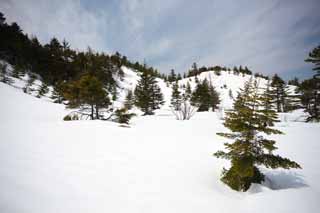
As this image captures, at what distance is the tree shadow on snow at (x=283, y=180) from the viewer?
16.6 feet

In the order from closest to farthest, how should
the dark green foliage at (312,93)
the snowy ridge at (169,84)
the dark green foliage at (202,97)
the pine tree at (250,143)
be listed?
Answer: the pine tree at (250,143)
the dark green foliage at (312,93)
the dark green foliage at (202,97)
the snowy ridge at (169,84)

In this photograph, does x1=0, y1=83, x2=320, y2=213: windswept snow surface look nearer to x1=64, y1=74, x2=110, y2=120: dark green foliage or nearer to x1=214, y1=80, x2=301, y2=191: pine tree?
x1=214, y1=80, x2=301, y2=191: pine tree

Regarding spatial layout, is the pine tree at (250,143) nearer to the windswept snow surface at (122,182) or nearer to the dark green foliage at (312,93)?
the windswept snow surface at (122,182)

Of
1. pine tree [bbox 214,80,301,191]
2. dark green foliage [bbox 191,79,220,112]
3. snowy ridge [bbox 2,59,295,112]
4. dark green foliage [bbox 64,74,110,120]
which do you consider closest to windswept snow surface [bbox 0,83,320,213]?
pine tree [bbox 214,80,301,191]

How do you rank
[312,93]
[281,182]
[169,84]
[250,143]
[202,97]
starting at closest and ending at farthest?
[250,143] < [281,182] < [312,93] < [202,97] < [169,84]

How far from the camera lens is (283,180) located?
5.58 meters

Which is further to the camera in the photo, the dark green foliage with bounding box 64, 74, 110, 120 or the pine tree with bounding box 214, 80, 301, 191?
the dark green foliage with bounding box 64, 74, 110, 120

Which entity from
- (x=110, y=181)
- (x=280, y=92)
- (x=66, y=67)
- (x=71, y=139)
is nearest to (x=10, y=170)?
(x=110, y=181)

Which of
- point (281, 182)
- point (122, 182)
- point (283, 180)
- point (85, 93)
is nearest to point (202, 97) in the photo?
point (85, 93)

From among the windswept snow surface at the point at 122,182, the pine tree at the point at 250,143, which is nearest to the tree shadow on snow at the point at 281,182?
the windswept snow surface at the point at 122,182

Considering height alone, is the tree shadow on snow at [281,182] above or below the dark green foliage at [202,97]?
below

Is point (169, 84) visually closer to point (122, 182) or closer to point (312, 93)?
point (312, 93)

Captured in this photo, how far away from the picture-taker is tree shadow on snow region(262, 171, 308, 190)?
5.07 m

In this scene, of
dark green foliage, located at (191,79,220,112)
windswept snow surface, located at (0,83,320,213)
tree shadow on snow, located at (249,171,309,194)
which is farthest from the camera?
dark green foliage, located at (191,79,220,112)
